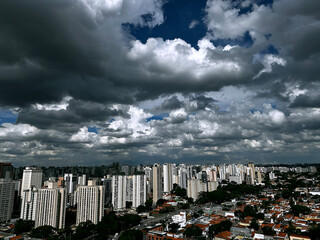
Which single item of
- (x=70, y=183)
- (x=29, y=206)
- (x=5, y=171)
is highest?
(x=5, y=171)

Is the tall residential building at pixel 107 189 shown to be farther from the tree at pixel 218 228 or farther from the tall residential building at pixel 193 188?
the tree at pixel 218 228

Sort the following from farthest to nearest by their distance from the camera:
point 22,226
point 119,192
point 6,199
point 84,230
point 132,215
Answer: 1. point 119,192
2. point 6,199
3. point 132,215
4. point 22,226
5. point 84,230

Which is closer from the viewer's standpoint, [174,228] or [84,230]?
[84,230]

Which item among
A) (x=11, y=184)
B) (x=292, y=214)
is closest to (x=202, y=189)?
(x=292, y=214)

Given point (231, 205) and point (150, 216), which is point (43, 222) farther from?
point (231, 205)

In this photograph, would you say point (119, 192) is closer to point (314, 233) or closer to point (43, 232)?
point (43, 232)

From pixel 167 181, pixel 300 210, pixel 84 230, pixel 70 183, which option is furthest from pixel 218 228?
pixel 167 181

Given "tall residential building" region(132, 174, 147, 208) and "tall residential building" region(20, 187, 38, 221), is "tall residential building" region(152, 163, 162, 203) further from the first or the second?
"tall residential building" region(20, 187, 38, 221)
